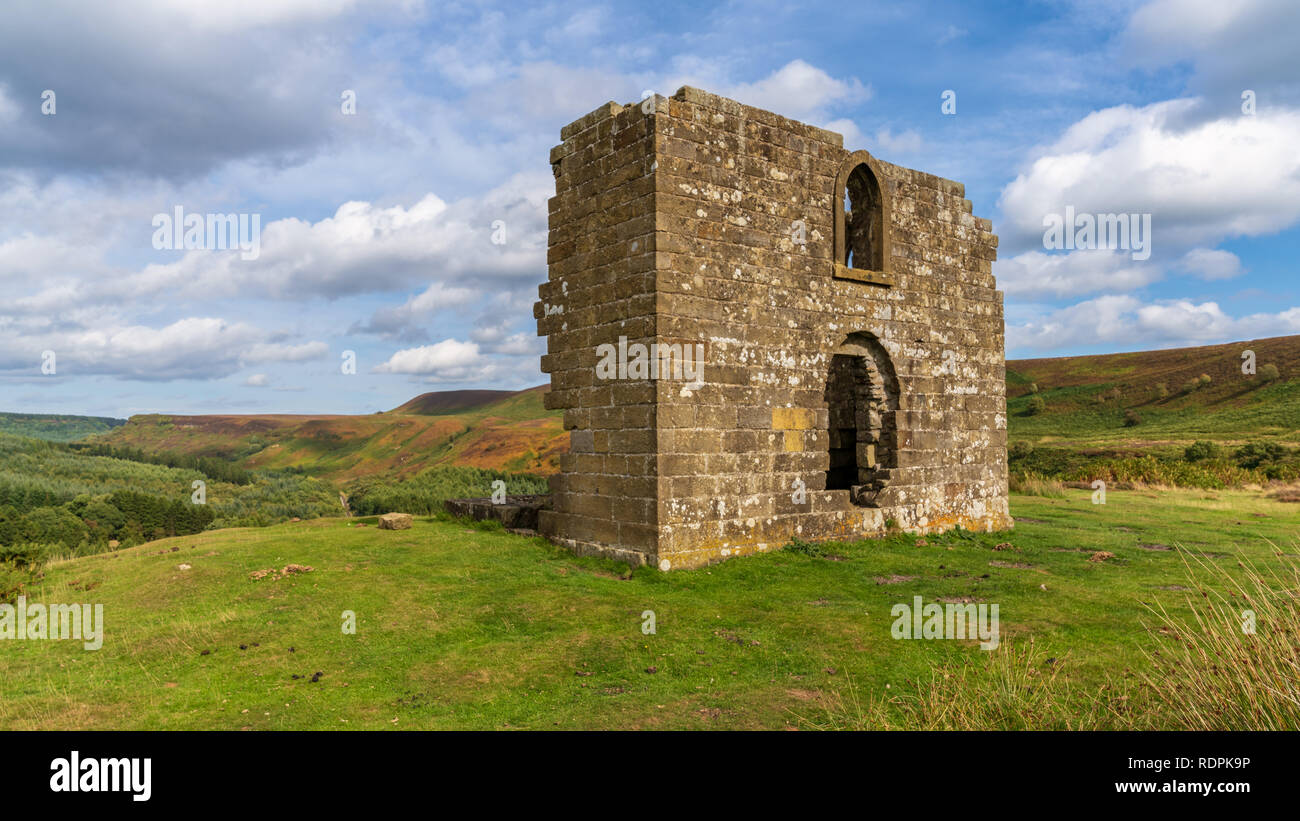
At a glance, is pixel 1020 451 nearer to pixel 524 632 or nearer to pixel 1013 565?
pixel 1013 565

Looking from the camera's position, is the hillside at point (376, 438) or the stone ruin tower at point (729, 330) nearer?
the stone ruin tower at point (729, 330)

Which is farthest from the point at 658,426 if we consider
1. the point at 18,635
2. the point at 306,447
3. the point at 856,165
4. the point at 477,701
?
the point at 306,447

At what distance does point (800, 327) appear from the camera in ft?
36.0

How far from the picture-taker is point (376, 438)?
57781 mm

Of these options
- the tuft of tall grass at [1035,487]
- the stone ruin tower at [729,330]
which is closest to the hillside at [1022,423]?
the tuft of tall grass at [1035,487]

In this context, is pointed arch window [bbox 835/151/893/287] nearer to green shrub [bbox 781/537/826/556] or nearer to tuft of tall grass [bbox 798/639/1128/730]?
green shrub [bbox 781/537/826/556]

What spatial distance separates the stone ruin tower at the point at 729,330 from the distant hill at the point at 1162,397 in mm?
35815

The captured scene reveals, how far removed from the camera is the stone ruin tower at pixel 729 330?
9.59 metres

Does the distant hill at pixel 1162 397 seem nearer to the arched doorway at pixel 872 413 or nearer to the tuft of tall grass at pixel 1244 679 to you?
the arched doorway at pixel 872 413

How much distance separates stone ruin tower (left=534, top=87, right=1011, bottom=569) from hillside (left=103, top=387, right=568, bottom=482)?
77.5 feet

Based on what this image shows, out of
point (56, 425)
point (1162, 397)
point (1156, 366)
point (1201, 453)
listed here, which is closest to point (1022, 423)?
point (1162, 397)

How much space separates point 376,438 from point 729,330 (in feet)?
173
